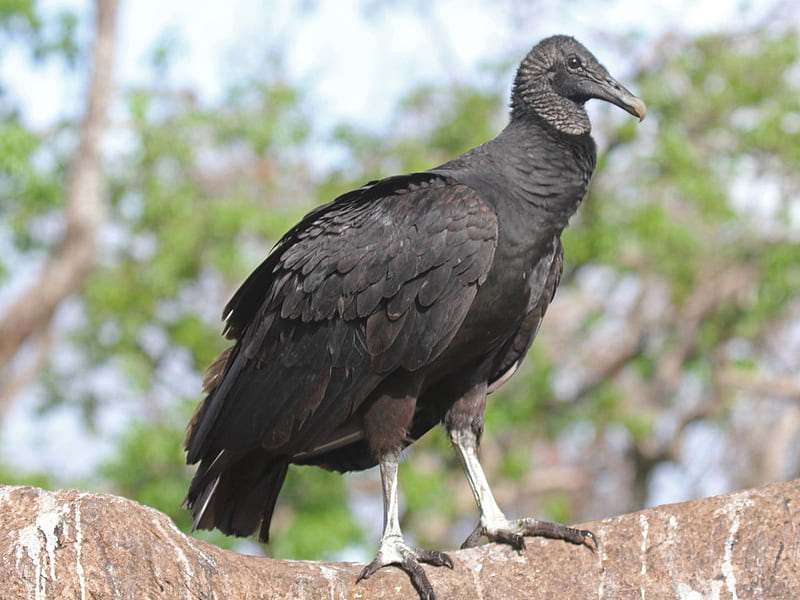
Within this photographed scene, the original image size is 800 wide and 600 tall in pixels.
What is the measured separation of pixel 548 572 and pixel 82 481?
5.79 meters

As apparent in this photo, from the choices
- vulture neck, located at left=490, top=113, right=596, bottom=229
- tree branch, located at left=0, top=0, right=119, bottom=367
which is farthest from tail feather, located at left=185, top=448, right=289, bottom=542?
tree branch, located at left=0, top=0, right=119, bottom=367

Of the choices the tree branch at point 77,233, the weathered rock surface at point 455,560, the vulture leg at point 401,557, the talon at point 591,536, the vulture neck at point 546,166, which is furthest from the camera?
the tree branch at point 77,233

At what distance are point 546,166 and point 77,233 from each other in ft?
16.5

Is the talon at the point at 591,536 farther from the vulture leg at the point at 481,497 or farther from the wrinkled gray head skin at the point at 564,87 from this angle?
the wrinkled gray head skin at the point at 564,87

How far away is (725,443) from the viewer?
14.1m

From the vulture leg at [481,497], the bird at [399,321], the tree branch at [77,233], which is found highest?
the tree branch at [77,233]

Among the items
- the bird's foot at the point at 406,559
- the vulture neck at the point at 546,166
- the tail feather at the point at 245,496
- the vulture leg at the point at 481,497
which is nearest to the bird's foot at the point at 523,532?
the vulture leg at the point at 481,497

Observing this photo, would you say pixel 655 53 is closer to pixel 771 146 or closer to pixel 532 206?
pixel 771 146

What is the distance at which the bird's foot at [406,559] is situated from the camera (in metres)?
3.49

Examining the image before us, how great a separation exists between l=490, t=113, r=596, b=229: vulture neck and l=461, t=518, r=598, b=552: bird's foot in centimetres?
103

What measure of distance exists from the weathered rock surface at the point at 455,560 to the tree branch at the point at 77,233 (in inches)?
200

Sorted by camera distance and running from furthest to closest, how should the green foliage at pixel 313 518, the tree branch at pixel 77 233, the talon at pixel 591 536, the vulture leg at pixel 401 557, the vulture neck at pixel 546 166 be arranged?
the green foliage at pixel 313 518 → the tree branch at pixel 77 233 → the vulture neck at pixel 546 166 → the talon at pixel 591 536 → the vulture leg at pixel 401 557

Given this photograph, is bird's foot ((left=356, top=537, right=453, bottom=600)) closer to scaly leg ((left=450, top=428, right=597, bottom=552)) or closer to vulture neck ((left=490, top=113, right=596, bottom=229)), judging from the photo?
scaly leg ((left=450, top=428, right=597, bottom=552))

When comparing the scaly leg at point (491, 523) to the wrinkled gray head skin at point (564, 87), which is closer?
the scaly leg at point (491, 523)
